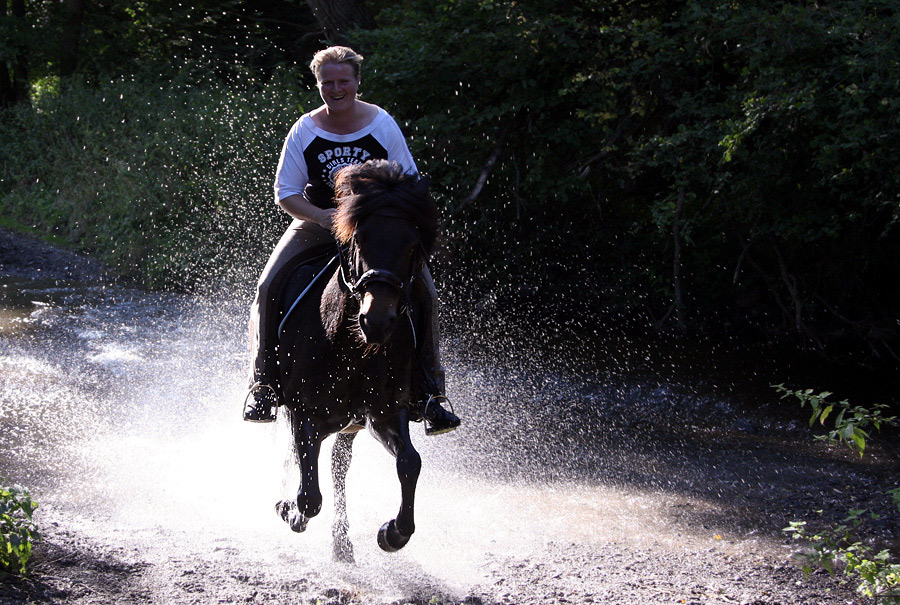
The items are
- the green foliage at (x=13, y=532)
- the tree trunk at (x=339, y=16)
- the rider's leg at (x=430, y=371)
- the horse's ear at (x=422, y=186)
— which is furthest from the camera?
the tree trunk at (x=339, y=16)

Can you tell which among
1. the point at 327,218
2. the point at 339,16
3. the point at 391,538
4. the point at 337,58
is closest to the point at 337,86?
the point at 337,58

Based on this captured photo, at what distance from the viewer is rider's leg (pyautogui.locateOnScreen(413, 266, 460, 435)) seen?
4914mm

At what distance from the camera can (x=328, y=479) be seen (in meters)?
6.71

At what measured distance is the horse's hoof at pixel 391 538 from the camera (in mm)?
4793

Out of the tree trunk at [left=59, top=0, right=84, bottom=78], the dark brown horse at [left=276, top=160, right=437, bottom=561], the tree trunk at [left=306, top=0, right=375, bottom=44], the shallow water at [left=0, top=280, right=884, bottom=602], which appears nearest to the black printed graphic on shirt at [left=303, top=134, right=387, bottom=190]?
the dark brown horse at [left=276, top=160, right=437, bottom=561]

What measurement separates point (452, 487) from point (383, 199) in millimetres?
3322

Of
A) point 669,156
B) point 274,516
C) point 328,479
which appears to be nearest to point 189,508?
point 274,516

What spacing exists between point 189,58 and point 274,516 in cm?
1937

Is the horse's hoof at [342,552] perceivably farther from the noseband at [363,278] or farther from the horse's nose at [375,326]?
the horse's nose at [375,326]

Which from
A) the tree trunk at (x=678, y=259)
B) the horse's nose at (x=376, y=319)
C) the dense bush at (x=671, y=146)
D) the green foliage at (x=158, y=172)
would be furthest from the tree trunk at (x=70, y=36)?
the horse's nose at (x=376, y=319)

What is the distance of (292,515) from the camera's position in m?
4.99

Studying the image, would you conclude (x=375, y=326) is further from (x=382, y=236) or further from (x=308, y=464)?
(x=308, y=464)

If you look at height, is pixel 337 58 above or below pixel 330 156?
above

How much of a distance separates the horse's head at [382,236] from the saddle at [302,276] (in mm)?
728
